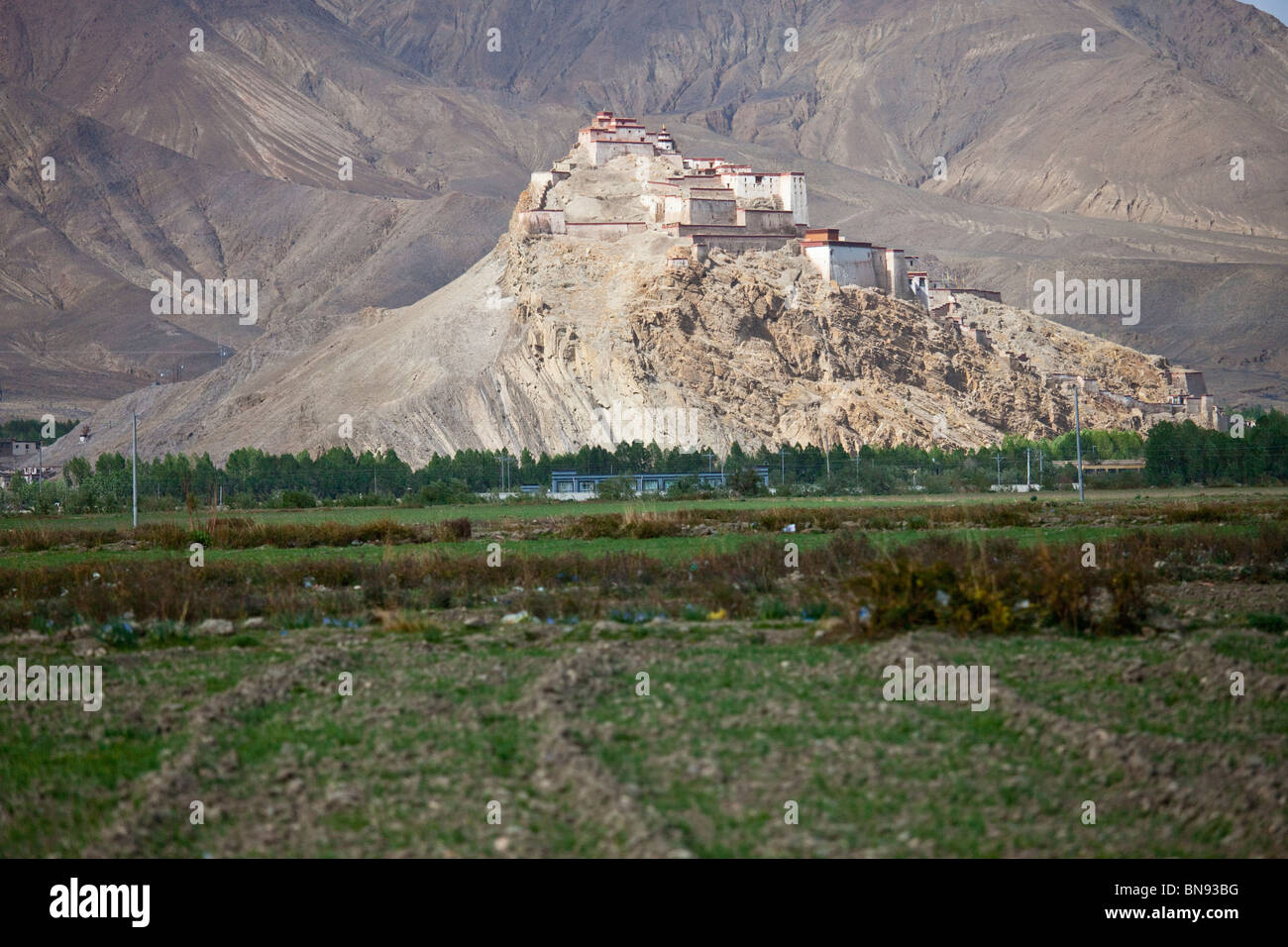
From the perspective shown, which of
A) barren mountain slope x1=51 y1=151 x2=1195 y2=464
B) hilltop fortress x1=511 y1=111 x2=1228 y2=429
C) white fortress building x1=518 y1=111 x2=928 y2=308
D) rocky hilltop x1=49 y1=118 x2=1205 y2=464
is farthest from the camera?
hilltop fortress x1=511 y1=111 x2=1228 y2=429

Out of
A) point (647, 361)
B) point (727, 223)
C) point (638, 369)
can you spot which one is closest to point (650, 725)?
point (638, 369)

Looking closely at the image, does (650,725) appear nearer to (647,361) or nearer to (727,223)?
(647,361)

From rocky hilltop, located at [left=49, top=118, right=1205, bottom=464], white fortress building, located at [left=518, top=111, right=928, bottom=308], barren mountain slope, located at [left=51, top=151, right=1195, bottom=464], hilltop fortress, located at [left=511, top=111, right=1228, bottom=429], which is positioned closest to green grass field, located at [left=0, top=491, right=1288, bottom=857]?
barren mountain slope, located at [left=51, top=151, right=1195, bottom=464]

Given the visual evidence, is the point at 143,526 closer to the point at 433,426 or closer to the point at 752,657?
the point at 752,657

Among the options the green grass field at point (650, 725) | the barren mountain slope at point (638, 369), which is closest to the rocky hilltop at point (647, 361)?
the barren mountain slope at point (638, 369)

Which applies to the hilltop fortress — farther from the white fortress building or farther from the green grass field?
the green grass field

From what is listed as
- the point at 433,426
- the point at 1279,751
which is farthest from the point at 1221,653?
the point at 433,426
